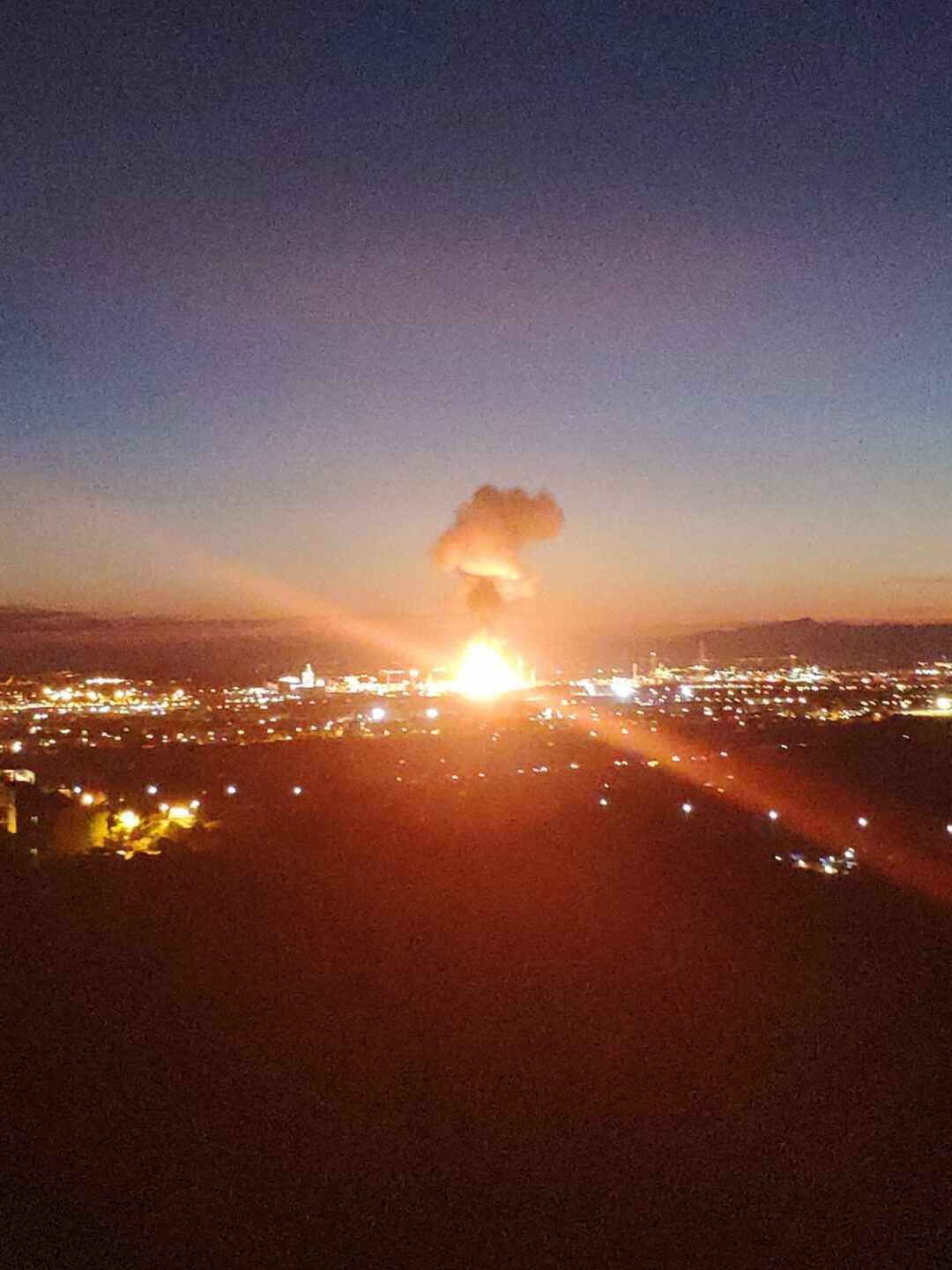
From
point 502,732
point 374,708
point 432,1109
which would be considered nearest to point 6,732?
point 374,708

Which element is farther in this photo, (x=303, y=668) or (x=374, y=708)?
(x=303, y=668)

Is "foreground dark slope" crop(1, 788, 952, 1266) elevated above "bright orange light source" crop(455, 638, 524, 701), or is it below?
below

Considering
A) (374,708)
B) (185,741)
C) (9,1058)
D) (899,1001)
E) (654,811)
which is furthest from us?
(374,708)

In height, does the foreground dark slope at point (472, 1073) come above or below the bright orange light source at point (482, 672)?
below

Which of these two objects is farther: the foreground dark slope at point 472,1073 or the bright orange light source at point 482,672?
the bright orange light source at point 482,672

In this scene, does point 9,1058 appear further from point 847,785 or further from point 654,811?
point 847,785

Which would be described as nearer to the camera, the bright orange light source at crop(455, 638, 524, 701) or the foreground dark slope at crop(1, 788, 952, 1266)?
the foreground dark slope at crop(1, 788, 952, 1266)
